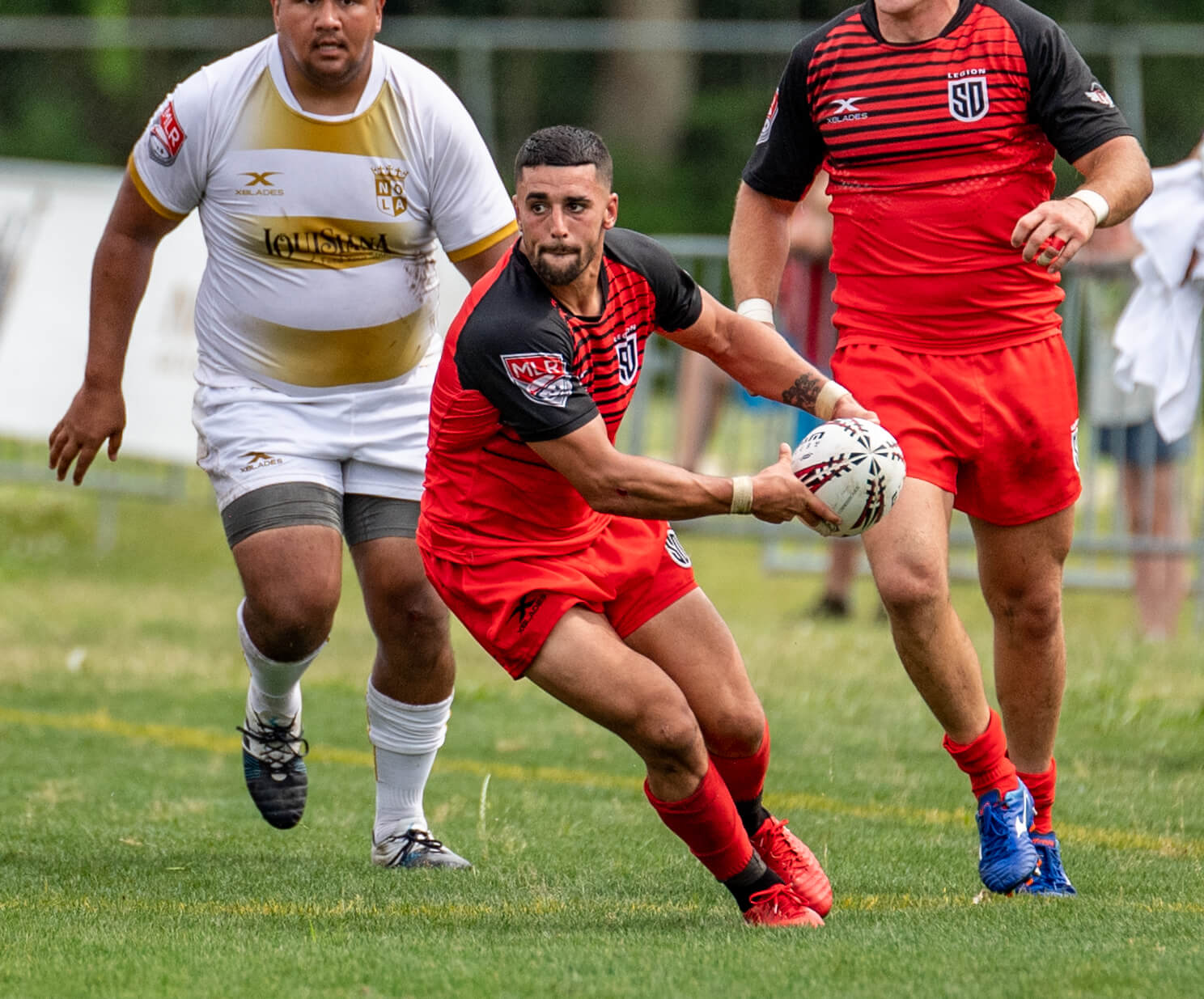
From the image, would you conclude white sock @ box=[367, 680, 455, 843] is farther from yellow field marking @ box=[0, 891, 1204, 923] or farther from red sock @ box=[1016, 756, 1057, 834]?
red sock @ box=[1016, 756, 1057, 834]

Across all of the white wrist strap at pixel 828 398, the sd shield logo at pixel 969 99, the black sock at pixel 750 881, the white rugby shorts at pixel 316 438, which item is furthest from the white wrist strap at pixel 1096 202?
A: the white rugby shorts at pixel 316 438

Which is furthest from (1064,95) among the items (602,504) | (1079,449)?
(1079,449)

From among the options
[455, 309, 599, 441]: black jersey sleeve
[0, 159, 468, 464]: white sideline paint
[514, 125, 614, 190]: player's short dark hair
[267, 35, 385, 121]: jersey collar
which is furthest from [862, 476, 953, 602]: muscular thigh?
[0, 159, 468, 464]: white sideline paint

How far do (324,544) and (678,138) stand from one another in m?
17.0

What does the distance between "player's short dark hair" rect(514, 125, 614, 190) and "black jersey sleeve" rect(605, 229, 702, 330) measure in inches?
8.6

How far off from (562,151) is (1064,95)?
4.45ft

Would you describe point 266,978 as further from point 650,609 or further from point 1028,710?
point 1028,710

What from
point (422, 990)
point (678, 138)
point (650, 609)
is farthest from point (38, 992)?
point (678, 138)

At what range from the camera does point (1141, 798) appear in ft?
20.6

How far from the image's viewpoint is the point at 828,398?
4.69m

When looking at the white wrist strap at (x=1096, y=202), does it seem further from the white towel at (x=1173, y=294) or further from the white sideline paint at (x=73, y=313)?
the white sideline paint at (x=73, y=313)

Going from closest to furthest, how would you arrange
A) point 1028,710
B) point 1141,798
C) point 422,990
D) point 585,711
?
point 422,990
point 585,711
point 1028,710
point 1141,798

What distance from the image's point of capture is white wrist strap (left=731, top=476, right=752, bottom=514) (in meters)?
4.29

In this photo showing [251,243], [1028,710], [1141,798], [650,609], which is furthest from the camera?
[1141,798]
